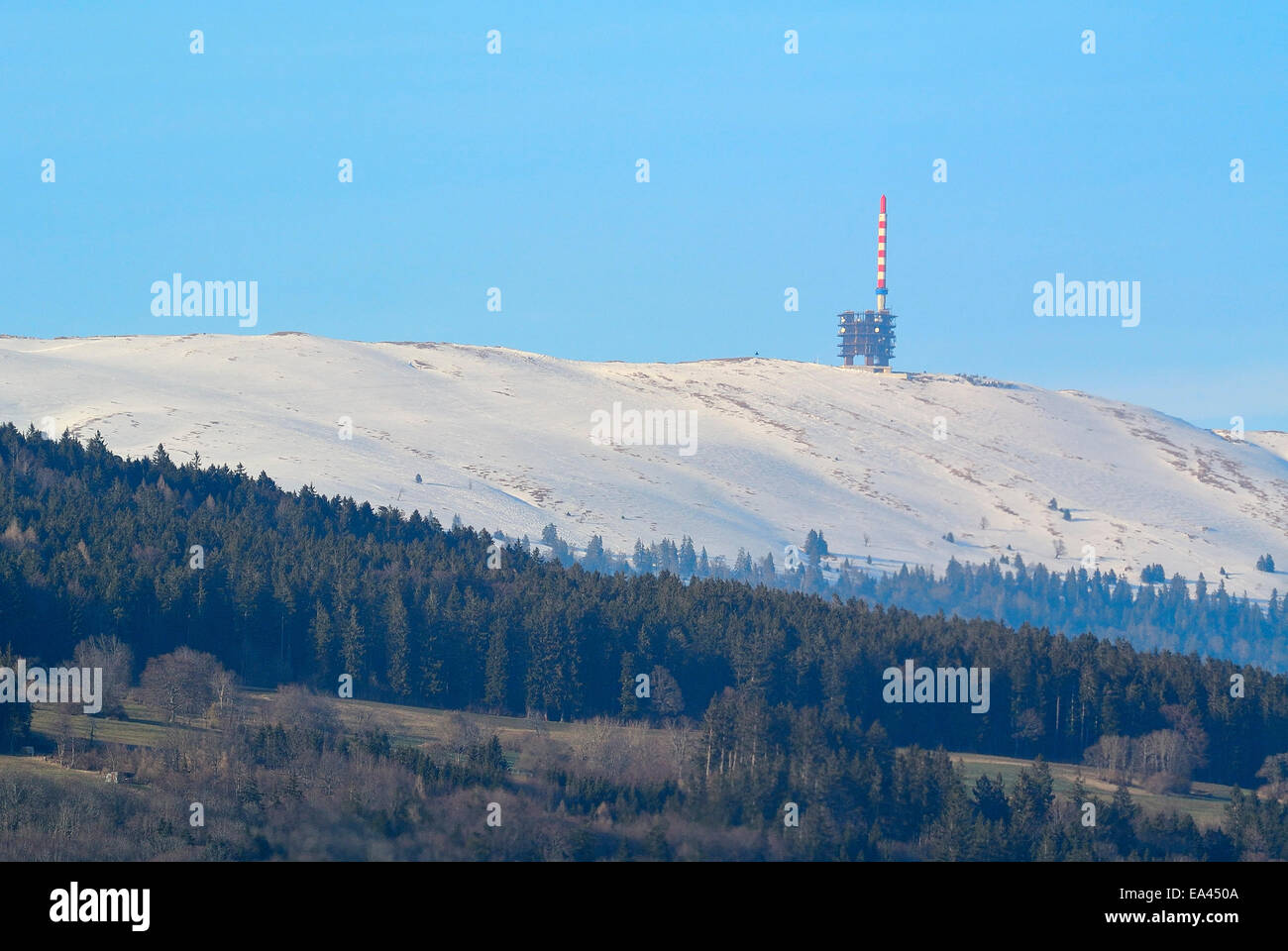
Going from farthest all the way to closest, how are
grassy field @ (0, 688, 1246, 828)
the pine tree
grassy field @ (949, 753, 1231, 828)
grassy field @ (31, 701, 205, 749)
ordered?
1. the pine tree
2. grassy field @ (949, 753, 1231, 828)
3. grassy field @ (0, 688, 1246, 828)
4. grassy field @ (31, 701, 205, 749)

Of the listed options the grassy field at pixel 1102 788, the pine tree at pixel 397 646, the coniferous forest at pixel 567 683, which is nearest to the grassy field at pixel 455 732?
the grassy field at pixel 1102 788

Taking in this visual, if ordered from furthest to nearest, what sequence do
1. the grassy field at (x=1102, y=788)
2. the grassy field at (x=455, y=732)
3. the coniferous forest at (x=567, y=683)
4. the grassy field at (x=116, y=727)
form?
the grassy field at (x=1102, y=788) < the grassy field at (x=455, y=732) < the grassy field at (x=116, y=727) < the coniferous forest at (x=567, y=683)

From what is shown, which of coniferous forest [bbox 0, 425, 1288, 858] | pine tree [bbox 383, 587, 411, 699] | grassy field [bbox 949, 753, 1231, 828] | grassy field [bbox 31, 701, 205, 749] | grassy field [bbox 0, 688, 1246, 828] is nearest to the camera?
coniferous forest [bbox 0, 425, 1288, 858]

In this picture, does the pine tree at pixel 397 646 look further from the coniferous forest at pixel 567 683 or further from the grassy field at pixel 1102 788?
the grassy field at pixel 1102 788

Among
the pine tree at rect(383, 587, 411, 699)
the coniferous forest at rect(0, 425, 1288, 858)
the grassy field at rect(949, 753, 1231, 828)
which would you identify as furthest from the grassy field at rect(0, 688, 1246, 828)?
the pine tree at rect(383, 587, 411, 699)

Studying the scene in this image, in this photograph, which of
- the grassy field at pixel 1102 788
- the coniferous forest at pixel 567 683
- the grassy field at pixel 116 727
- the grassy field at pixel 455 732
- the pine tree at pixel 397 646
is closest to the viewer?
the coniferous forest at pixel 567 683

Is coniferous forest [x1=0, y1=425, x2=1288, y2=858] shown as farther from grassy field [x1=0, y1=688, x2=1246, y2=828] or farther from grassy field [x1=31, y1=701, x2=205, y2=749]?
grassy field [x1=31, y1=701, x2=205, y2=749]
